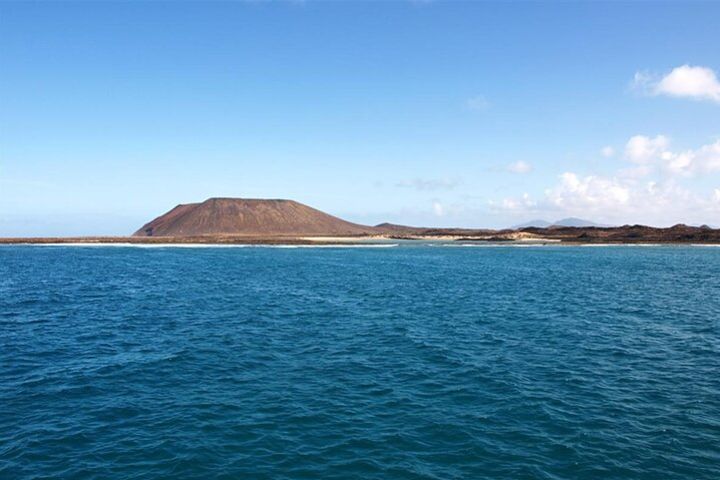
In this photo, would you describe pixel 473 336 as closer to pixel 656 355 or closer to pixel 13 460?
pixel 656 355

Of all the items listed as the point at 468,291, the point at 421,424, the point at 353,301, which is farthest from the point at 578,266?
the point at 421,424

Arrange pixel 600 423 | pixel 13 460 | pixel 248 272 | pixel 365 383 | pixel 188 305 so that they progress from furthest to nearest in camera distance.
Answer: pixel 248 272
pixel 188 305
pixel 365 383
pixel 600 423
pixel 13 460

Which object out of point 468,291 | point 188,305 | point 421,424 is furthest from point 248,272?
point 421,424

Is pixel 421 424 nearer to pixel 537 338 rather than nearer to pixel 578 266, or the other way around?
pixel 537 338

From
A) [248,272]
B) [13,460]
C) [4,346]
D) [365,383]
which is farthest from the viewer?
[248,272]

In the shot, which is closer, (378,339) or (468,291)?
(378,339)

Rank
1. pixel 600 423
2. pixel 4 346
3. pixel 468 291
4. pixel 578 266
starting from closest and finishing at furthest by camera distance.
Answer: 1. pixel 600 423
2. pixel 4 346
3. pixel 468 291
4. pixel 578 266
